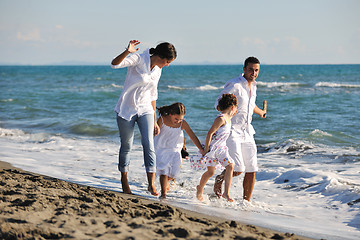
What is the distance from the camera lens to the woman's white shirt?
15.6ft

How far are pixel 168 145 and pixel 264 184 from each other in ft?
6.62

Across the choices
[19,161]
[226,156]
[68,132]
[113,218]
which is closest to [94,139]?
[68,132]

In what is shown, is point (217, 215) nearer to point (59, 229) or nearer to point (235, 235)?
point (235, 235)

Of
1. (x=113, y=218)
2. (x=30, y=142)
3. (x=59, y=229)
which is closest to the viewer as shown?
(x=59, y=229)

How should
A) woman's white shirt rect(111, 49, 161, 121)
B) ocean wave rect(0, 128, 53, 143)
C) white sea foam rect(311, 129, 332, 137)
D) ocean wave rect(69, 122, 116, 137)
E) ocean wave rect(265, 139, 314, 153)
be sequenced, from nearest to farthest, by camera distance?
woman's white shirt rect(111, 49, 161, 121) → ocean wave rect(265, 139, 314, 153) → ocean wave rect(0, 128, 53, 143) → white sea foam rect(311, 129, 332, 137) → ocean wave rect(69, 122, 116, 137)

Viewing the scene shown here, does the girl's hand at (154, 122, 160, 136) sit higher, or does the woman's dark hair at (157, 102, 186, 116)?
the woman's dark hair at (157, 102, 186, 116)

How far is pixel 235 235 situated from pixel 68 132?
9.37 metres

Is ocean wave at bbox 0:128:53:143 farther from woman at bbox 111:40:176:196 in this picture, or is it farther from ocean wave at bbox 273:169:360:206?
ocean wave at bbox 273:169:360:206

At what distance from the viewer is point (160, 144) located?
17.3 feet

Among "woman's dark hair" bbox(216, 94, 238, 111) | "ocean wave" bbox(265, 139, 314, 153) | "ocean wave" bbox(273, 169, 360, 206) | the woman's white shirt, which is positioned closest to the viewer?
the woman's white shirt

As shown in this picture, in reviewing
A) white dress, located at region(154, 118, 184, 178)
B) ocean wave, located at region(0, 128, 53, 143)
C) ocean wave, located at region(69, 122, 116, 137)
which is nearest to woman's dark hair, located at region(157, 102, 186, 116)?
white dress, located at region(154, 118, 184, 178)

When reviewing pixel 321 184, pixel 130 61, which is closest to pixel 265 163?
pixel 321 184

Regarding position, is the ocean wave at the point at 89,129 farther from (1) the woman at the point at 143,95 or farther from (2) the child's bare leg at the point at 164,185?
(1) the woman at the point at 143,95

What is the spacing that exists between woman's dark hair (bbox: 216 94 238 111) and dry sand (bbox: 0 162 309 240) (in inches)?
50.9
